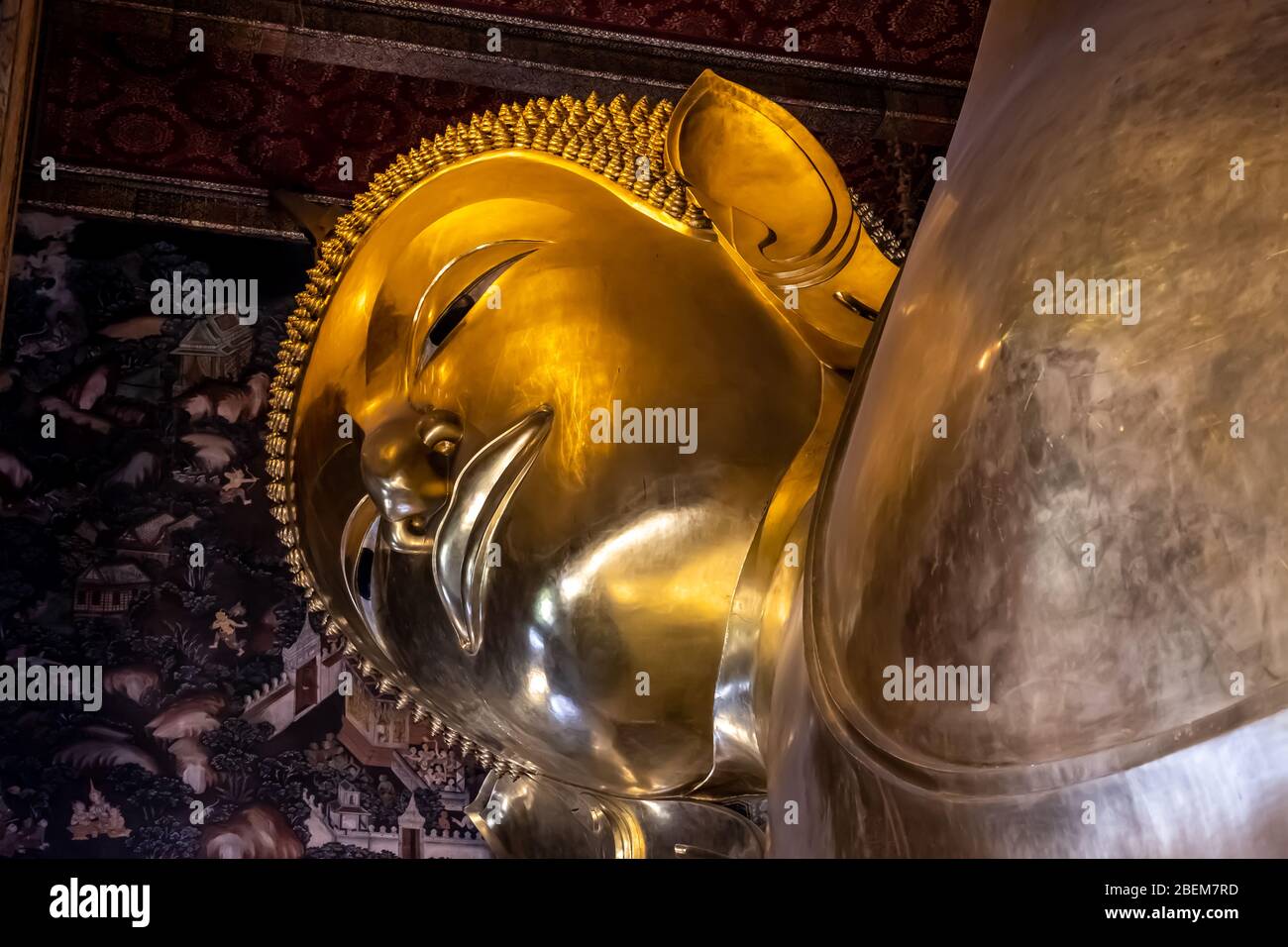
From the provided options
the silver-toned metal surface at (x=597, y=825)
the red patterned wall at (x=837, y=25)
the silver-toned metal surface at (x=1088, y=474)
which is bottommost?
the silver-toned metal surface at (x=597, y=825)

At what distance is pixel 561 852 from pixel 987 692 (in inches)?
26.6

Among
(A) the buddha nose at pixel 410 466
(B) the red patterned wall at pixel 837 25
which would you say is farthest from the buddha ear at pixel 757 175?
(B) the red patterned wall at pixel 837 25

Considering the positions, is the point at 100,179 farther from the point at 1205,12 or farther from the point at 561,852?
the point at 1205,12

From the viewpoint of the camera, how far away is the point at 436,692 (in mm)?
1020

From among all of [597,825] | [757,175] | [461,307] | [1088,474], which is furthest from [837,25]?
[1088,474]

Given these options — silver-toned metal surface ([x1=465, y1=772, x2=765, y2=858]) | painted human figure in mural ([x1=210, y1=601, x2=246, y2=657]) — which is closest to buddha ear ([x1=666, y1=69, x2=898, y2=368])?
silver-toned metal surface ([x1=465, y1=772, x2=765, y2=858])

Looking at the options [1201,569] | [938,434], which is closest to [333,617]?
[938,434]

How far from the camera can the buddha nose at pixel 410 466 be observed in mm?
914

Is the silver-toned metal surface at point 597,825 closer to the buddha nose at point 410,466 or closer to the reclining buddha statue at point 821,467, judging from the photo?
the reclining buddha statue at point 821,467

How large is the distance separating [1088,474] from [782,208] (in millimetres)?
502

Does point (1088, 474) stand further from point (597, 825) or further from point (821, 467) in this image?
point (597, 825)

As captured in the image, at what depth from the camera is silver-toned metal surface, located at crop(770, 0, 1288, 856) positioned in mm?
504

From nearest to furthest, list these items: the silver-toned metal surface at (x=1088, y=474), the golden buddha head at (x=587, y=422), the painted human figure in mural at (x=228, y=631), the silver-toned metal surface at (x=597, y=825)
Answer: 1. the silver-toned metal surface at (x=1088, y=474)
2. the golden buddha head at (x=587, y=422)
3. the silver-toned metal surface at (x=597, y=825)
4. the painted human figure in mural at (x=228, y=631)

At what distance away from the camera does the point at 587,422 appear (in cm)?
92
